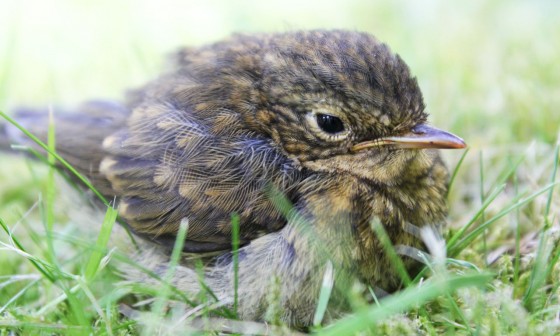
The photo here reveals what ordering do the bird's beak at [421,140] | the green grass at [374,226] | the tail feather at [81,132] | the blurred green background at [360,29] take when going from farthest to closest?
the blurred green background at [360,29] < the tail feather at [81,132] < the bird's beak at [421,140] < the green grass at [374,226]

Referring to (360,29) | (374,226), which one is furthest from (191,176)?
(360,29)

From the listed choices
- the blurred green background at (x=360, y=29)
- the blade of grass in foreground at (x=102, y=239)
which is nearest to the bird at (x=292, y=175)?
the blade of grass in foreground at (x=102, y=239)

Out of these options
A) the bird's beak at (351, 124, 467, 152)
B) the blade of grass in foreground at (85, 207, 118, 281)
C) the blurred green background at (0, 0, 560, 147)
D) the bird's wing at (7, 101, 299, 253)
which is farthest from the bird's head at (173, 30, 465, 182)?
the blurred green background at (0, 0, 560, 147)

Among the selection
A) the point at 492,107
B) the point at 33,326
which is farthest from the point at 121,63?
the point at 33,326

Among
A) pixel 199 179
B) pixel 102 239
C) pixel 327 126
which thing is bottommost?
pixel 102 239

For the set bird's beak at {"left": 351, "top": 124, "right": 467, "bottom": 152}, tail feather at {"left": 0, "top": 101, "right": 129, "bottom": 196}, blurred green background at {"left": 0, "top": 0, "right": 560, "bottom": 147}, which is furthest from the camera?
blurred green background at {"left": 0, "top": 0, "right": 560, "bottom": 147}

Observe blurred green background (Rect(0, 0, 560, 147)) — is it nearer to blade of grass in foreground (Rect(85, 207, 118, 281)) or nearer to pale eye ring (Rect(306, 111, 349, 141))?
pale eye ring (Rect(306, 111, 349, 141))

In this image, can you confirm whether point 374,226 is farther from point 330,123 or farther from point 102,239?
point 102,239

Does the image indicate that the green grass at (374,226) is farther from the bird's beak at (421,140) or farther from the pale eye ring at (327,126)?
the pale eye ring at (327,126)
